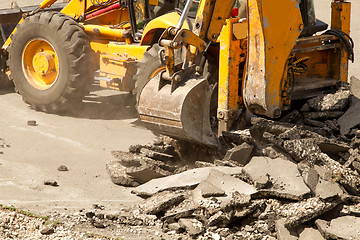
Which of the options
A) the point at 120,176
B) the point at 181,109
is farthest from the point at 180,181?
the point at 120,176

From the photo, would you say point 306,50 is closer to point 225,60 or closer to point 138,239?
point 225,60

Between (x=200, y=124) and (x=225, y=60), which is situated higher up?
(x=225, y=60)

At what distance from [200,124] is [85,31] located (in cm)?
363

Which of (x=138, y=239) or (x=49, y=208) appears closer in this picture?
(x=138, y=239)

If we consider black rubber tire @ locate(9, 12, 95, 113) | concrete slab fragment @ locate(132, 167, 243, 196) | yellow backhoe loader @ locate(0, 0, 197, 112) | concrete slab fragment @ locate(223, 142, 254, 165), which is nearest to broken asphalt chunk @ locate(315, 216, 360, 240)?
concrete slab fragment @ locate(132, 167, 243, 196)

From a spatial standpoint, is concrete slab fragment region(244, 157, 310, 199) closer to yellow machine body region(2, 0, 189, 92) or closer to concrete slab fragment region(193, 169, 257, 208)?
concrete slab fragment region(193, 169, 257, 208)

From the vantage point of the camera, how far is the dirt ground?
18.6 feet

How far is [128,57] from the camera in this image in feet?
27.2

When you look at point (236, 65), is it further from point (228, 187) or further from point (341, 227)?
point (341, 227)

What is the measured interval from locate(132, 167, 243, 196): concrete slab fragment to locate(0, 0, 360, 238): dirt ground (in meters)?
0.15

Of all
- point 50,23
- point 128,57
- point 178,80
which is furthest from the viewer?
point 50,23

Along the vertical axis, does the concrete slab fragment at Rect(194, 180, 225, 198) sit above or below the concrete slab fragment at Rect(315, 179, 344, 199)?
above

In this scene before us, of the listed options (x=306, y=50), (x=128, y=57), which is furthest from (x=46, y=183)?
(x=306, y=50)

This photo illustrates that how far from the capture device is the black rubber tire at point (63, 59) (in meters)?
8.70
